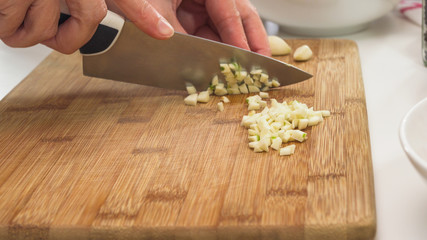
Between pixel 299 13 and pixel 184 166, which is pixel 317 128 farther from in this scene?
pixel 299 13

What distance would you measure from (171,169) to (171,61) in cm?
39

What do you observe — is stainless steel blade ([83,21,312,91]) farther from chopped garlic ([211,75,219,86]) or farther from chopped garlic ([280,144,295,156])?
chopped garlic ([280,144,295,156])

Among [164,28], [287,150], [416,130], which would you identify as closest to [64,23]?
[164,28]

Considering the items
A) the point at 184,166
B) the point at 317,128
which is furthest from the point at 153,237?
the point at 317,128

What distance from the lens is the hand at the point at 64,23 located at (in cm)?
120

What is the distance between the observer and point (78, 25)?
125 cm

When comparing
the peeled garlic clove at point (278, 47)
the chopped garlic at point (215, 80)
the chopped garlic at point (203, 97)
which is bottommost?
the peeled garlic clove at point (278, 47)

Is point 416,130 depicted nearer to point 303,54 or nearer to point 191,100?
point 191,100

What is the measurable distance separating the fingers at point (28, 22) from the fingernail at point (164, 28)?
0.70 ft

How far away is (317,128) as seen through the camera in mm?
1227

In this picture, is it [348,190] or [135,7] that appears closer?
[348,190]

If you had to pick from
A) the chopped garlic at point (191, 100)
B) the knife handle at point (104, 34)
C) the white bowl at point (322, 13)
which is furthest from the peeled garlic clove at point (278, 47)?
the knife handle at point (104, 34)

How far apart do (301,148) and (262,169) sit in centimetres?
11

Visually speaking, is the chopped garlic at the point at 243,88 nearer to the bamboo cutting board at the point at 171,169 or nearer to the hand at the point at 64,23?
the bamboo cutting board at the point at 171,169
